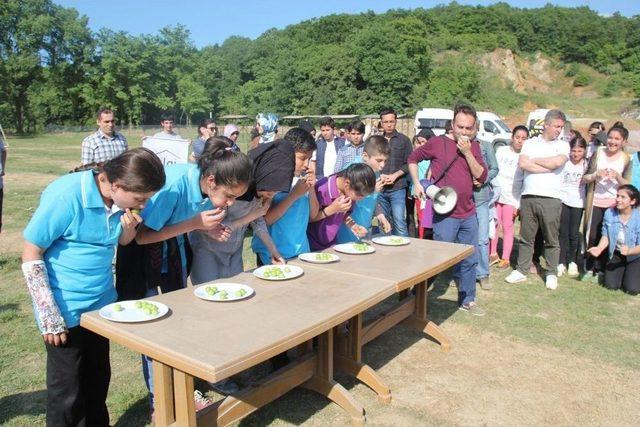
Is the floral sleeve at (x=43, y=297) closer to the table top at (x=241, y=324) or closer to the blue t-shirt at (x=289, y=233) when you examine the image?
the table top at (x=241, y=324)

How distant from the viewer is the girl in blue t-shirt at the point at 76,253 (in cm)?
203

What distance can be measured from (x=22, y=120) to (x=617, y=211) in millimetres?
49481

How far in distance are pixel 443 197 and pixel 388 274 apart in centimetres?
164

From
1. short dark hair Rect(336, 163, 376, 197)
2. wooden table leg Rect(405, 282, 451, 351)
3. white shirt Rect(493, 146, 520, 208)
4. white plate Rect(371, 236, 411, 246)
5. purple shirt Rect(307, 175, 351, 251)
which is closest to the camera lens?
short dark hair Rect(336, 163, 376, 197)

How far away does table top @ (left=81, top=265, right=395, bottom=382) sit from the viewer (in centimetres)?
183

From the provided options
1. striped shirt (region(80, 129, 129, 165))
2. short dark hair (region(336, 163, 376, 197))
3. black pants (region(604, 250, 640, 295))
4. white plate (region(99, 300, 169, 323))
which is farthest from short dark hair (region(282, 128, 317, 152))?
black pants (region(604, 250, 640, 295))

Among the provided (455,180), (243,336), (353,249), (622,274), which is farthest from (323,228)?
(622,274)

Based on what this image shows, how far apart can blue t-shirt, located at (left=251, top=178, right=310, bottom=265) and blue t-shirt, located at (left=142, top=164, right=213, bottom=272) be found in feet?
2.64

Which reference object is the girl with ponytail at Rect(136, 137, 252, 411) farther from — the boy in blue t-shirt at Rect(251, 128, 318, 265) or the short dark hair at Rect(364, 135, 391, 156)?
the short dark hair at Rect(364, 135, 391, 156)

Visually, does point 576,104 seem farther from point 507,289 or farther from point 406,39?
point 507,289

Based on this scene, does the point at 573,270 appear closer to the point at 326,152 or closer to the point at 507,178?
the point at 507,178

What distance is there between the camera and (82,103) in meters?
50.3

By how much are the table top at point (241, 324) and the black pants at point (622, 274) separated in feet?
13.0

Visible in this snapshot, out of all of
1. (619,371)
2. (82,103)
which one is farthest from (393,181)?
(82,103)
